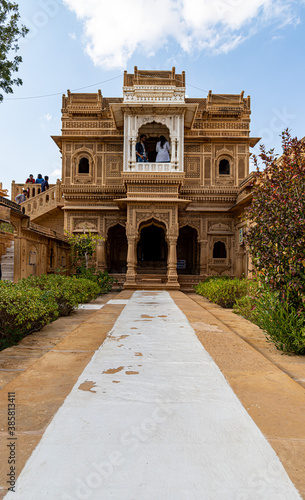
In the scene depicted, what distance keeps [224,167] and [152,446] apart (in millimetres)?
→ 16035

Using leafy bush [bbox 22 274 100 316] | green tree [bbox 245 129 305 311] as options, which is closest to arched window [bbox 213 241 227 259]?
leafy bush [bbox 22 274 100 316]

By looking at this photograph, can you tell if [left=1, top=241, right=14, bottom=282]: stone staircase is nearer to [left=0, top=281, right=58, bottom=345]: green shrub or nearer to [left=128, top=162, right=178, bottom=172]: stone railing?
[left=128, top=162, right=178, bottom=172]: stone railing

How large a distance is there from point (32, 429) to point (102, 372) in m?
0.81

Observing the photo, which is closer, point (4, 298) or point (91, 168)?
point (4, 298)

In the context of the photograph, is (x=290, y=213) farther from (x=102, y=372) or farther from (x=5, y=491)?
(x=5, y=491)

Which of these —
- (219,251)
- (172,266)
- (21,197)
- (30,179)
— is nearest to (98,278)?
(172,266)

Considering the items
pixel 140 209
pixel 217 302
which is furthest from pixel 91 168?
pixel 217 302

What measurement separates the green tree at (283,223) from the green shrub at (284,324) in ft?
0.33

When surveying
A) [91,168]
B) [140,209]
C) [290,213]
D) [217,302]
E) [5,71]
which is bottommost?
[217,302]

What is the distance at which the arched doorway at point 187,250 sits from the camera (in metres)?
17.3

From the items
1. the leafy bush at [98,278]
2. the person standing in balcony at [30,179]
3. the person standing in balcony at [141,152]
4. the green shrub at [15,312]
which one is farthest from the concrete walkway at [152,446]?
the person standing in balcony at [30,179]

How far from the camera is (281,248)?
3.73 meters

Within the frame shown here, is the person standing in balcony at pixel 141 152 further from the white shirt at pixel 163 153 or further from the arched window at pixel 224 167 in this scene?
the arched window at pixel 224 167

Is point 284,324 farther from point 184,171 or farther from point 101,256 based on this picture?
point 184,171
